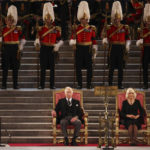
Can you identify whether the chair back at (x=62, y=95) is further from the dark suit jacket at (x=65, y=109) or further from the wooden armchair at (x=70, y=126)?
the dark suit jacket at (x=65, y=109)

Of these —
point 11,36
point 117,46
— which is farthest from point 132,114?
point 11,36

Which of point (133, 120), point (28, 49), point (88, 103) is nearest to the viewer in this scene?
point (133, 120)

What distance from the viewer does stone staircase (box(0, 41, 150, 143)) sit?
46.7 feet

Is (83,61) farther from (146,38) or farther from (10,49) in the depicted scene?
(10,49)

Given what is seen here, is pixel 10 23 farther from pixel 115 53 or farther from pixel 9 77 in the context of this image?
pixel 115 53

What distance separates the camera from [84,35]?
15.8 metres

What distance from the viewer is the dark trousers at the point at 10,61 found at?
16.0 m

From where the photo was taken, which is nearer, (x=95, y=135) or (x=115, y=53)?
(x=95, y=135)

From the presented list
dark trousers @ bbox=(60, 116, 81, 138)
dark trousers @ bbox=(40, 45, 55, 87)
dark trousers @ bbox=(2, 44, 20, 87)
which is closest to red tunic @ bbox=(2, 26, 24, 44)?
dark trousers @ bbox=(2, 44, 20, 87)

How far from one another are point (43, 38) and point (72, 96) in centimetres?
219

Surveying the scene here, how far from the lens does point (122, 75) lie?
15.9 meters

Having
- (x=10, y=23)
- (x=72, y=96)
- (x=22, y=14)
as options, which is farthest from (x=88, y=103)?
(x=22, y=14)

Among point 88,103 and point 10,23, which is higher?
point 10,23

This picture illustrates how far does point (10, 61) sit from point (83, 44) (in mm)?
1881
